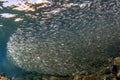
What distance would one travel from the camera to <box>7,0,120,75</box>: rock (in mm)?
16625

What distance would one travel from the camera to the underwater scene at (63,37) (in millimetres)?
15883

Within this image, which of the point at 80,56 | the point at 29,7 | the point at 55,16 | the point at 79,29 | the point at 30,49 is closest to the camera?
the point at 29,7

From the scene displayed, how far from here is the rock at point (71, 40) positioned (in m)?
16.6

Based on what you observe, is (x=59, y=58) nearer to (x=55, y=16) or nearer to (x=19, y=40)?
(x=19, y=40)

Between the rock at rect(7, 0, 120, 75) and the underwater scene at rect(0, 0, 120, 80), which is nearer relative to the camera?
the underwater scene at rect(0, 0, 120, 80)

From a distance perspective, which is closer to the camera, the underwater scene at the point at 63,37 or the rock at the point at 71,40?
the underwater scene at the point at 63,37

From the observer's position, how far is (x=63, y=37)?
20.1m

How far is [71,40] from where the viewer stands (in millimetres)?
20219

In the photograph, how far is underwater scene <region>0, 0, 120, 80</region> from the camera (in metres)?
15.9

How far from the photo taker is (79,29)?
1873 centimetres

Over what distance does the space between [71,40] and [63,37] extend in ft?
2.65

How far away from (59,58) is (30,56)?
12.3ft

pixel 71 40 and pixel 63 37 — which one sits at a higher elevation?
pixel 63 37

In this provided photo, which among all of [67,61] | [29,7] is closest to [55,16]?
[29,7]
